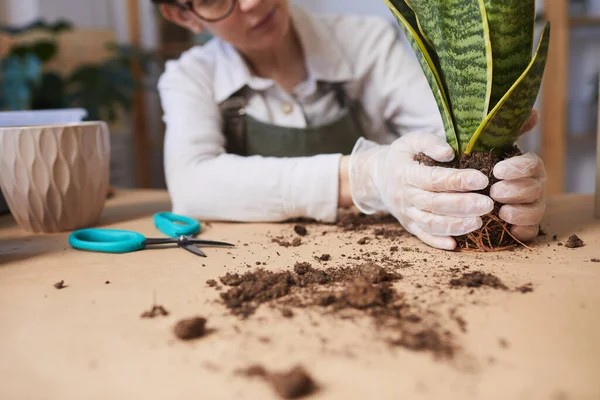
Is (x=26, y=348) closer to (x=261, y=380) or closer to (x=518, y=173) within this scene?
(x=261, y=380)

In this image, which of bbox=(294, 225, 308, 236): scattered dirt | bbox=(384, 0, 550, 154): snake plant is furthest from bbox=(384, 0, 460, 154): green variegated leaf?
bbox=(294, 225, 308, 236): scattered dirt

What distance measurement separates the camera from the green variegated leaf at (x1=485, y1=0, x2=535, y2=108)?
0.61 metres

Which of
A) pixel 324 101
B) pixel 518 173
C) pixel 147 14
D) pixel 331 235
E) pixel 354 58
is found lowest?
pixel 331 235

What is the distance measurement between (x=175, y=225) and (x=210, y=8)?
1.65 ft

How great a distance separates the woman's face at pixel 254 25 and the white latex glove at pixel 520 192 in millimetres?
642

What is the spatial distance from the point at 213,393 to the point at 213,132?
2.51 ft

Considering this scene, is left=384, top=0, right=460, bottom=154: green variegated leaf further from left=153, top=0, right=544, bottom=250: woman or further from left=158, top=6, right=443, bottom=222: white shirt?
left=158, top=6, right=443, bottom=222: white shirt

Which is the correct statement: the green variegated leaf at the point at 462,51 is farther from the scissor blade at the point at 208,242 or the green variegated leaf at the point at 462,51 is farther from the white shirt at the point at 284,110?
the scissor blade at the point at 208,242

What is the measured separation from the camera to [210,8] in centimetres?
108

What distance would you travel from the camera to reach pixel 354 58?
1263 mm

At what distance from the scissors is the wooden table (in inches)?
1.2

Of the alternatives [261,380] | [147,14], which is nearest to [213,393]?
[261,380]

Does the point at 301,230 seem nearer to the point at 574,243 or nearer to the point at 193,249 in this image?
the point at 193,249

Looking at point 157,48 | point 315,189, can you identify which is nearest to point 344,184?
point 315,189
